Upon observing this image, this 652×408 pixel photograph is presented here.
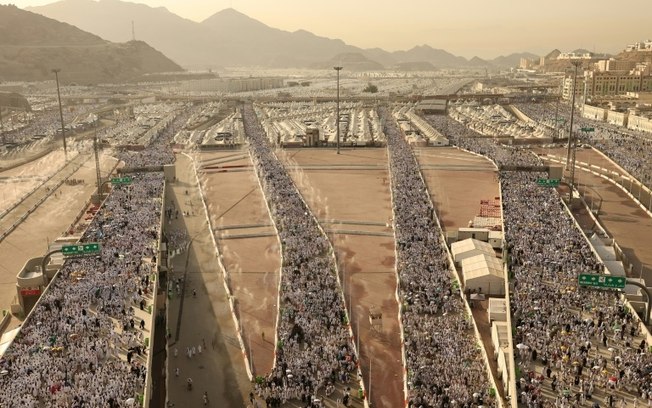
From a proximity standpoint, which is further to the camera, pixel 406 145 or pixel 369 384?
pixel 406 145

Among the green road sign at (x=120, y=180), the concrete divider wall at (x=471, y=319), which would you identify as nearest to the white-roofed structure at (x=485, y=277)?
the concrete divider wall at (x=471, y=319)

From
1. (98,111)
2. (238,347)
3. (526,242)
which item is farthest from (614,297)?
(98,111)

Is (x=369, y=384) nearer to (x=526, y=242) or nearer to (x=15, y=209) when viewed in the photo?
(x=526, y=242)

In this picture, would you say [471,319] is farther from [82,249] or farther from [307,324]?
[82,249]

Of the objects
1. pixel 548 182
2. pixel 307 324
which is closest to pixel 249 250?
pixel 307 324

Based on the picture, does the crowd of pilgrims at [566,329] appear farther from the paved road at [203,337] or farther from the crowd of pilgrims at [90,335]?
the crowd of pilgrims at [90,335]

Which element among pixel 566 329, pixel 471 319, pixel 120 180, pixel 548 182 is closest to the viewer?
pixel 566 329

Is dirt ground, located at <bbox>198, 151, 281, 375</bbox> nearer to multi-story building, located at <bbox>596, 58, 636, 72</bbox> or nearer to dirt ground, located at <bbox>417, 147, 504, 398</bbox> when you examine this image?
dirt ground, located at <bbox>417, 147, 504, 398</bbox>
